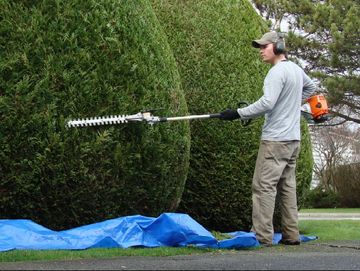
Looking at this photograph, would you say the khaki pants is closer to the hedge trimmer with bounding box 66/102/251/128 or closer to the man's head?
the man's head

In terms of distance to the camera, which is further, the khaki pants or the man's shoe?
the man's shoe

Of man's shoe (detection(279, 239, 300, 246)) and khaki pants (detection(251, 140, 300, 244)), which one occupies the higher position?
khaki pants (detection(251, 140, 300, 244))

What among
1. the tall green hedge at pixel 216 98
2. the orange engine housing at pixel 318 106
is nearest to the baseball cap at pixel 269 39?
the orange engine housing at pixel 318 106

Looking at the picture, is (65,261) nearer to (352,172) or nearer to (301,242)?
(301,242)

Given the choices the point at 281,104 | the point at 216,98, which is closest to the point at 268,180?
the point at 281,104

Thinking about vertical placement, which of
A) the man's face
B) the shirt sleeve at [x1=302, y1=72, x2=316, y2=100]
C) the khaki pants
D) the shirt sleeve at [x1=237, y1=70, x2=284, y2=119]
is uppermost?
the man's face

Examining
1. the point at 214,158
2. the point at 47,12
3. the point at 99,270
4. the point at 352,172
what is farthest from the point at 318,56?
the point at 99,270

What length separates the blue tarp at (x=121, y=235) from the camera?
5.18m

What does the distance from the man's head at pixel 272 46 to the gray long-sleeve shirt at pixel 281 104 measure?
5.2 inches

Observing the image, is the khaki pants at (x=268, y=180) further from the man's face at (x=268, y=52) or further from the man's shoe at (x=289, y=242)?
the man's face at (x=268, y=52)

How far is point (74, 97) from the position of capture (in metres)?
5.60

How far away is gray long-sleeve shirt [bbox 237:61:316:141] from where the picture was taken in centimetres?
576

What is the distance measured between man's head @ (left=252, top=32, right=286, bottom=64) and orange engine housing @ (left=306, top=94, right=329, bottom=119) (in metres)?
0.63

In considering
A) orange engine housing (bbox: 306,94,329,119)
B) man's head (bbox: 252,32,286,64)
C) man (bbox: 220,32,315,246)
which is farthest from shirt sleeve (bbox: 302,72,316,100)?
man's head (bbox: 252,32,286,64)
